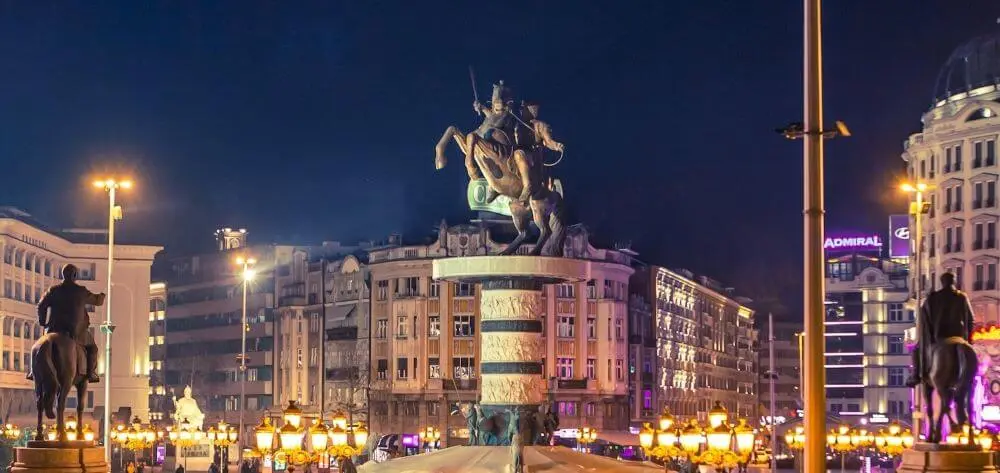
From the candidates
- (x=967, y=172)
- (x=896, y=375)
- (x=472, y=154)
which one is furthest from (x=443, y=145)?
(x=896, y=375)

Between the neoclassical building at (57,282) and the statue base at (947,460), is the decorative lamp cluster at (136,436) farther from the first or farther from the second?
the statue base at (947,460)

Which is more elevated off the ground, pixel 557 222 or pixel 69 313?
pixel 557 222

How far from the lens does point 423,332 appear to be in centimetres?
12288

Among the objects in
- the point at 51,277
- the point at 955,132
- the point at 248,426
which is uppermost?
the point at 955,132

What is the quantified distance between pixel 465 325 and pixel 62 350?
97923 millimetres

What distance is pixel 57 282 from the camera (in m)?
117

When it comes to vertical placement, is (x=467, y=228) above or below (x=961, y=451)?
above

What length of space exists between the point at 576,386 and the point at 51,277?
136 ft

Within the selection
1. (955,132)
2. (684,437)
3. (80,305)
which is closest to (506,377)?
(684,437)

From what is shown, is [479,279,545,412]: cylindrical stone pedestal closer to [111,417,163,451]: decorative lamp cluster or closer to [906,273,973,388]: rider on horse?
[906,273,973,388]: rider on horse

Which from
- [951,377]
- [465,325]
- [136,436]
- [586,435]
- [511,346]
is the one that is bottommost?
[586,435]

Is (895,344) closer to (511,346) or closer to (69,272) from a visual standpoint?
(511,346)

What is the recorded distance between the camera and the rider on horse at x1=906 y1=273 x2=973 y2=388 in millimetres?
23141

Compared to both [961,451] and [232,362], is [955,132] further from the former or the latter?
[961,451]
